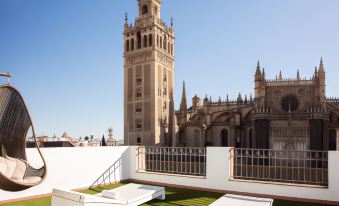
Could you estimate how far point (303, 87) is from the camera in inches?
1222

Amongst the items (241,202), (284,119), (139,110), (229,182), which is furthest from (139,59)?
(241,202)

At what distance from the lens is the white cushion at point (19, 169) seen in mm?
6145

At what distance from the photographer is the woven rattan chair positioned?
580 cm

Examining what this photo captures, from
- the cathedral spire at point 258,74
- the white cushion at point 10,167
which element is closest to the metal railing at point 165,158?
the white cushion at point 10,167

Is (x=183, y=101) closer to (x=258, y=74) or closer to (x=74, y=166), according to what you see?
(x=258, y=74)

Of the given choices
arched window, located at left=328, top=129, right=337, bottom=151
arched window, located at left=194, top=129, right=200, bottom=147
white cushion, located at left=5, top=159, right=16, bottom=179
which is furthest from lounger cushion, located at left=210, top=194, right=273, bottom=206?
arched window, located at left=194, top=129, right=200, bottom=147

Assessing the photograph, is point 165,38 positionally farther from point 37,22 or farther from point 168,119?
point 37,22

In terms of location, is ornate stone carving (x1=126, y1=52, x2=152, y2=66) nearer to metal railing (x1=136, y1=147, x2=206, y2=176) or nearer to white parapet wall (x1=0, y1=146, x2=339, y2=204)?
metal railing (x1=136, y1=147, x2=206, y2=176)

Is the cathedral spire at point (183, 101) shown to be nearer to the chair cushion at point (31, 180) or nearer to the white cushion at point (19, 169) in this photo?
the white cushion at point (19, 169)

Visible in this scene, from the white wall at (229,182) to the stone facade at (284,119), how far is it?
22994mm

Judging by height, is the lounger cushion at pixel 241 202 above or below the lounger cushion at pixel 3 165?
below

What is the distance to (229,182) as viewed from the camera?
9.09m

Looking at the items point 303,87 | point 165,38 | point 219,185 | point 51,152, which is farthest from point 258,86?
point 51,152

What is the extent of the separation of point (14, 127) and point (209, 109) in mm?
34037
